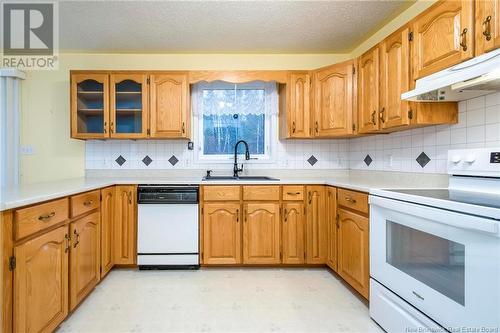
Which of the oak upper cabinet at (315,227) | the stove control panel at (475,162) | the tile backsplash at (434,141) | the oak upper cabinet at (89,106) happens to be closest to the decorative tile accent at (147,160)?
the oak upper cabinet at (89,106)

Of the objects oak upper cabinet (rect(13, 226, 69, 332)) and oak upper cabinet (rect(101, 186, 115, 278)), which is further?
oak upper cabinet (rect(101, 186, 115, 278))

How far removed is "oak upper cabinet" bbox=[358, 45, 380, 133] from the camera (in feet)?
7.30

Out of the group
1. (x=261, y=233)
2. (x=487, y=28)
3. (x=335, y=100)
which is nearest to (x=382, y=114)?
(x=335, y=100)

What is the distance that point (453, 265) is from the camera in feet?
4.11

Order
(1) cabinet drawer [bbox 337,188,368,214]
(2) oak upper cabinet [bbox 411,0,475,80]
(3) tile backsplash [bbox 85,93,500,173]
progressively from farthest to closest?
(3) tile backsplash [bbox 85,93,500,173] → (1) cabinet drawer [bbox 337,188,368,214] → (2) oak upper cabinet [bbox 411,0,475,80]

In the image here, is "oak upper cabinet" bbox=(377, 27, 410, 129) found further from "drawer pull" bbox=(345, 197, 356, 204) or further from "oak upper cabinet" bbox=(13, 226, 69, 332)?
"oak upper cabinet" bbox=(13, 226, 69, 332)

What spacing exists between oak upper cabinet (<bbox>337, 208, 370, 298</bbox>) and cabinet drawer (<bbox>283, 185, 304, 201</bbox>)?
1.37ft

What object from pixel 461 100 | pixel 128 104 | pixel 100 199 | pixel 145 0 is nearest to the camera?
pixel 461 100

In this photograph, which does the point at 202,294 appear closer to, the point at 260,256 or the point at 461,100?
the point at 260,256

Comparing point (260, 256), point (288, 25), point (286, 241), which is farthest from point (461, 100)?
point (260, 256)

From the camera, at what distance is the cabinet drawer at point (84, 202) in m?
1.84

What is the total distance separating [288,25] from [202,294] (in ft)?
8.06

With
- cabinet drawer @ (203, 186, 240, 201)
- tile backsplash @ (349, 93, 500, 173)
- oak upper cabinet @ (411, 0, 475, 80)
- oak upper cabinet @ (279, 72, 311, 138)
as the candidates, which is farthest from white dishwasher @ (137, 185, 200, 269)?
oak upper cabinet @ (411, 0, 475, 80)

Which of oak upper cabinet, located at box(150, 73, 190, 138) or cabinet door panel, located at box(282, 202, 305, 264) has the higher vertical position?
oak upper cabinet, located at box(150, 73, 190, 138)
